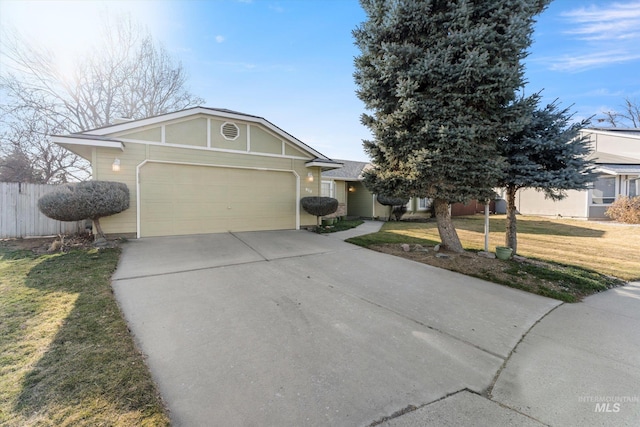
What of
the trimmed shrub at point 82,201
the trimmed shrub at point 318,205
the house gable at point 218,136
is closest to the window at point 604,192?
the trimmed shrub at point 318,205

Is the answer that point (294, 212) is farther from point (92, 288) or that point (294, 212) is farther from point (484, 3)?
point (484, 3)

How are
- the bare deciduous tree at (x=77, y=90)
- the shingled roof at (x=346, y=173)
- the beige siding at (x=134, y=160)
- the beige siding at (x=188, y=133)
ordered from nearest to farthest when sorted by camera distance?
the beige siding at (x=134, y=160) → the beige siding at (x=188, y=133) → the bare deciduous tree at (x=77, y=90) → the shingled roof at (x=346, y=173)

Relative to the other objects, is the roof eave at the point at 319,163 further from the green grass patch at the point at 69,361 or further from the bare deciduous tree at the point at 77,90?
the bare deciduous tree at the point at 77,90

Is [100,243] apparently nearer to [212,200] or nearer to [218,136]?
[212,200]

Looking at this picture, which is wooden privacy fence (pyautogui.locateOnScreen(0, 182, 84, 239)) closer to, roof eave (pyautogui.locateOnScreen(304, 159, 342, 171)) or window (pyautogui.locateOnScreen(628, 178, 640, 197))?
roof eave (pyautogui.locateOnScreen(304, 159, 342, 171))

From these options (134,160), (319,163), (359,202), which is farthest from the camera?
(359,202)

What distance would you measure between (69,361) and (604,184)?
2455 centimetres

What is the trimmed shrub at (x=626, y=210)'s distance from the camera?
13766 mm

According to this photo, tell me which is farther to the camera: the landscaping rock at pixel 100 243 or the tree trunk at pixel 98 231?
the tree trunk at pixel 98 231

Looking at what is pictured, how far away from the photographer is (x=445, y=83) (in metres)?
5.80

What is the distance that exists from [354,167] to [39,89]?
1882 centimetres

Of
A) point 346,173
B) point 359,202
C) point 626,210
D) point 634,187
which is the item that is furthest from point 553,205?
point 346,173

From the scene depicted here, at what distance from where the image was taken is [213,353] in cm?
267

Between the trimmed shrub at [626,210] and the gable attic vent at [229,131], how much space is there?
19.9 meters
